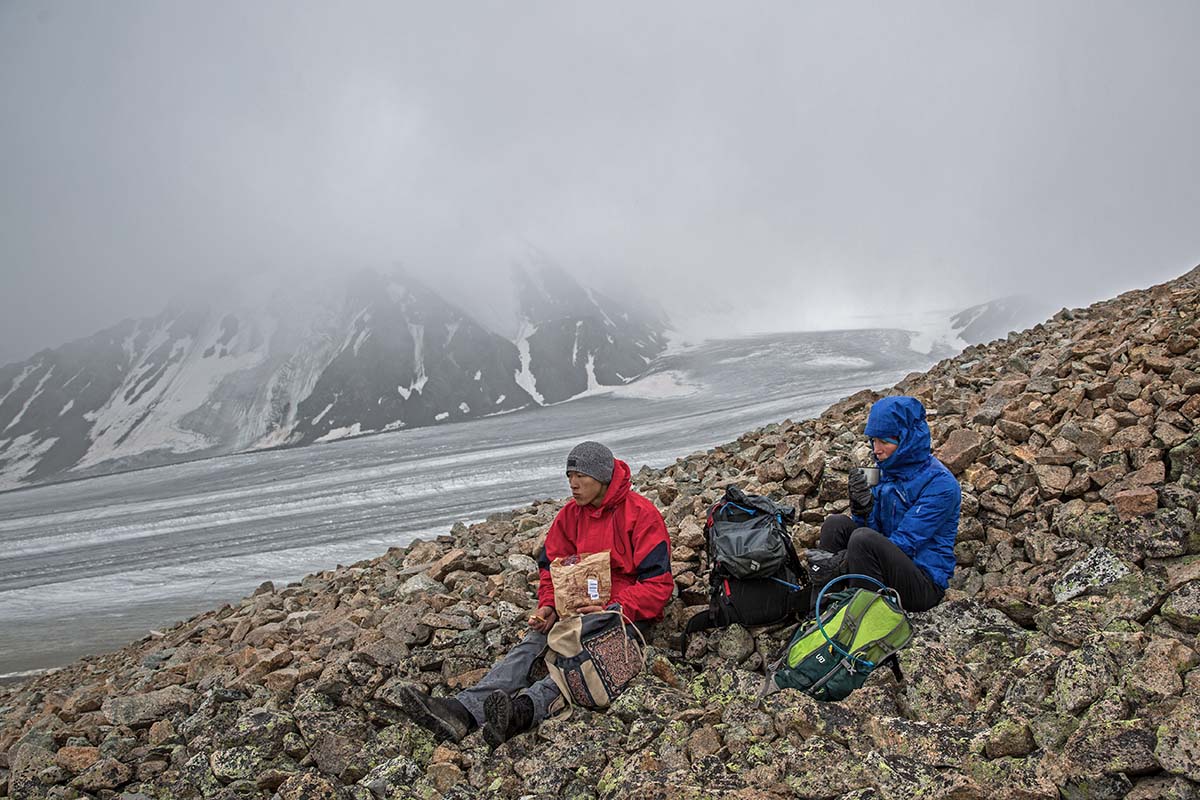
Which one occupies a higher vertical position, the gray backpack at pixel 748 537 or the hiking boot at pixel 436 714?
the gray backpack at pixel 748 537

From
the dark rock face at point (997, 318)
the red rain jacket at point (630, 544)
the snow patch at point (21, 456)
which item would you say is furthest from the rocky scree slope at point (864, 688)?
the snow patch at point (21, 456)

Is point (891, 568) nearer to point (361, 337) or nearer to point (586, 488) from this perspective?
point (586, 488)

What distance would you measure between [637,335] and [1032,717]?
104 meters

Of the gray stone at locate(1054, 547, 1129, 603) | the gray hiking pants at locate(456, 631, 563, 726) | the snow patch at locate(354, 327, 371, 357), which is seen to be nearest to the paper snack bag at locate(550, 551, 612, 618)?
the gray hiking pants at locate(456, 631, 563, 726)

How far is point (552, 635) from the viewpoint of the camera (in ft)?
11.9

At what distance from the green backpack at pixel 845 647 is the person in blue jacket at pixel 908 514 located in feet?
0.79

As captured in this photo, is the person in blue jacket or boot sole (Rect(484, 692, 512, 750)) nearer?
boot sole (Rect(484, 692, 512, 750))

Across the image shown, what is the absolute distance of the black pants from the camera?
344 centimetres

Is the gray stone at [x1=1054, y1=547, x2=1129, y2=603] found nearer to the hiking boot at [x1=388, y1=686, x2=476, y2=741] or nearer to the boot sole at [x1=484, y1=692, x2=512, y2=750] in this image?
the boot sole at [x1=484, y1=692, x2=512, y2=750]

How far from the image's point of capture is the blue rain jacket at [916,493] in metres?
3.60

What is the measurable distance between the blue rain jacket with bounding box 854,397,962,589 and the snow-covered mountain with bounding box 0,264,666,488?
76.4 meters

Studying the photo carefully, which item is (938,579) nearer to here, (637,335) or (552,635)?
(552,635)

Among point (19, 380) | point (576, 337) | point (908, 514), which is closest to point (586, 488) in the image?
point (908, 514)

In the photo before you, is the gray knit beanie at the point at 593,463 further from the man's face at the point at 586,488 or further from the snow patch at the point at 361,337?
the snow patch at the point at 361,337
